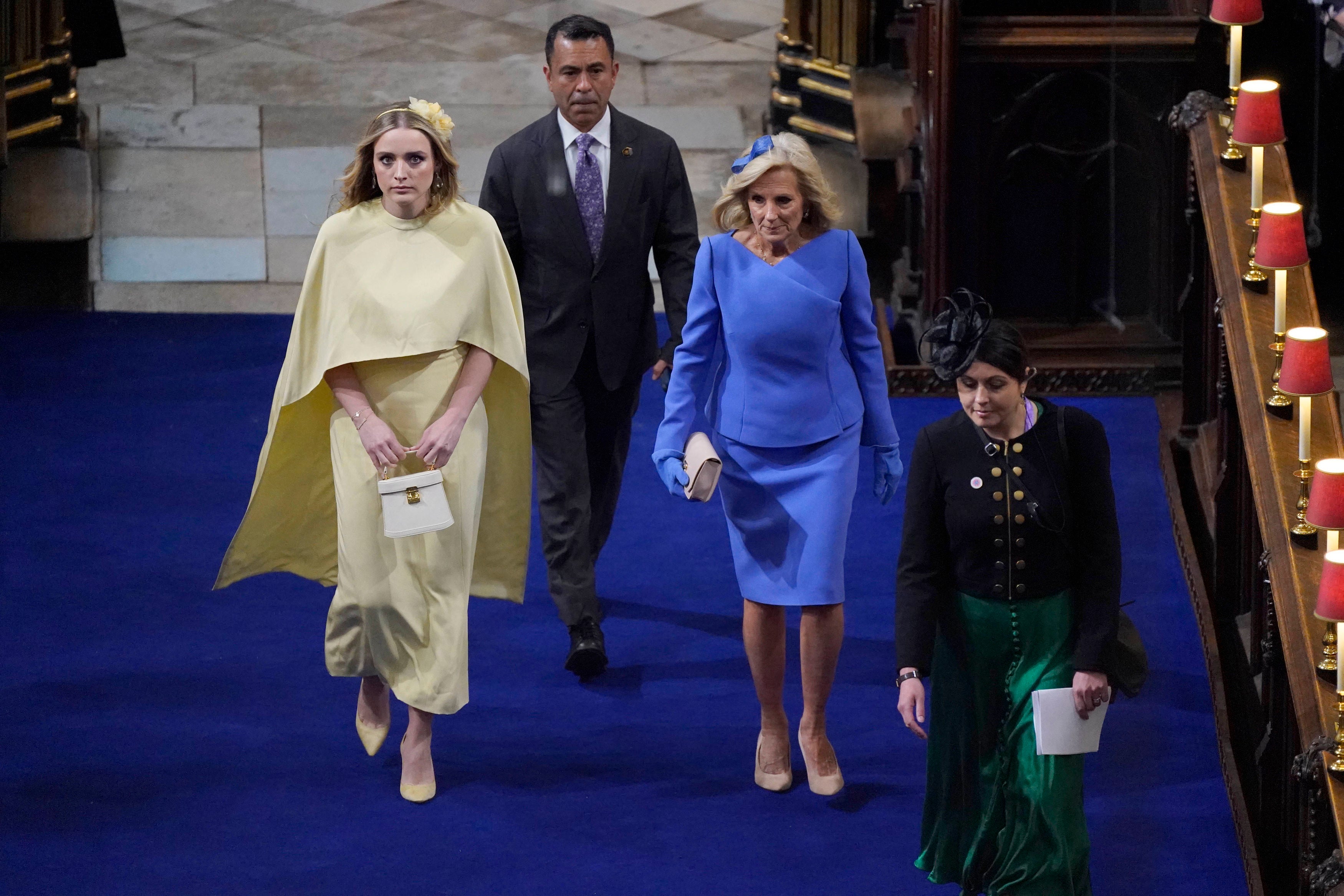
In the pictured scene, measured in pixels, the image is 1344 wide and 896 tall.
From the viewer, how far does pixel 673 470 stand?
14.8 ft

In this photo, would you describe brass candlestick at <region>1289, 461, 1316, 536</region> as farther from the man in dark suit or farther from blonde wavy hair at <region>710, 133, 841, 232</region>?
the man in dark suit

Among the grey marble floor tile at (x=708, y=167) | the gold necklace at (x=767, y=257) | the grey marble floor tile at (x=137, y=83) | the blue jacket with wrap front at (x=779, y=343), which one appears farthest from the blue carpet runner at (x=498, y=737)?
the grey marble floor tile at (x=137, y=83)

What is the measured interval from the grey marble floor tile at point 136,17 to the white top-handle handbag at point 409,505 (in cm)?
838

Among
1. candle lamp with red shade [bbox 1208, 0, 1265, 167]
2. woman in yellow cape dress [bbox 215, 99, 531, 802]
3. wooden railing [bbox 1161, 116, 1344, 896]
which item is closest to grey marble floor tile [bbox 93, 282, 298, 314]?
woman in yellow cape dress [bbox 215, 99, 531, 802]

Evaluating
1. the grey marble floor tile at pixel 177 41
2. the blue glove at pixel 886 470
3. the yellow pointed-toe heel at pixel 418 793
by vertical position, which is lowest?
the yellow pointed-toe heel at pixel 418 793

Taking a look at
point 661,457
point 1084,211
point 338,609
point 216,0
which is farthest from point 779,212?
point 216,0

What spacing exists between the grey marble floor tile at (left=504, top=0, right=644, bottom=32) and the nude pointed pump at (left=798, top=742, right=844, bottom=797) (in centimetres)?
803

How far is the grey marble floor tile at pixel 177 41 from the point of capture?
11.5m

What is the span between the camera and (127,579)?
6000 millimetres

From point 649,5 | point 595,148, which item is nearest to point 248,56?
point 649,5

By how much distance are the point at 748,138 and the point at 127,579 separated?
5.08 m

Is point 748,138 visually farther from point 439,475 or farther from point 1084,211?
point 439,475

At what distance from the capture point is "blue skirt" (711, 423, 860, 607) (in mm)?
4539

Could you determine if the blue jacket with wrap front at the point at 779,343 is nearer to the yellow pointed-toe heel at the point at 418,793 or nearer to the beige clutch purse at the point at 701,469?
the beige clutch purse at the point at 701,469
